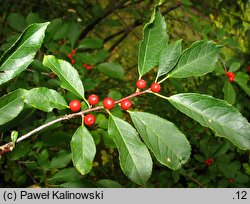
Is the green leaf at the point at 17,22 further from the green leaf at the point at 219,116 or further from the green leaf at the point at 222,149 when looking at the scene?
the green leaf at the point at 222,149

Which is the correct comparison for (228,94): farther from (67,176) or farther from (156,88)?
(67,176)

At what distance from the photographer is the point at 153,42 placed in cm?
99

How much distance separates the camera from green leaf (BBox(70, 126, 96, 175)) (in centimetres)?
93

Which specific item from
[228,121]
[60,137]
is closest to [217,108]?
[228,121]

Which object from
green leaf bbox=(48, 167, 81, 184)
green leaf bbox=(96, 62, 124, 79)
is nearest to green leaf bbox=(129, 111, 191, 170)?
green leaf bbox=(48, 167, 81, 184)

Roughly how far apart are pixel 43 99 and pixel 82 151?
0.20 metres

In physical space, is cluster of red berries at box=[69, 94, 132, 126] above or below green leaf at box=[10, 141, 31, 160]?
above

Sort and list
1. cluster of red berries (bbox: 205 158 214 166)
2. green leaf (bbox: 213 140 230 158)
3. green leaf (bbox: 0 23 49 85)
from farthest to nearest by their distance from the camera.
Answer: cluster of red berries (bbox: 205 158 214 166) < green leaf (bbox: 213 140 230 158) < green leaf (bbox: 0 23 49 85)

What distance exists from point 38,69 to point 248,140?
3.73 ft

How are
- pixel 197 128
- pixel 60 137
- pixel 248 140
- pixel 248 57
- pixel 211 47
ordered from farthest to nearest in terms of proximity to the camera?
pixel 248 57 → pixel 197 128 → pixel 60 137 → pixel 211 47 → pixel 248 140

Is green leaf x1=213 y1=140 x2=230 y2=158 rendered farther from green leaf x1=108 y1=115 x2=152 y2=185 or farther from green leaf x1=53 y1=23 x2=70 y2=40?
green leaf x1=108 y1=115 x2=152 y2=185

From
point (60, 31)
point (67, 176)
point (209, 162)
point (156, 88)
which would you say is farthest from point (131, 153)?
point (209, 162)

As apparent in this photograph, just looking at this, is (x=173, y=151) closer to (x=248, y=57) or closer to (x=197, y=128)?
(x=197, y=128)

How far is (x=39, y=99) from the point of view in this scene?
3.12 ft
